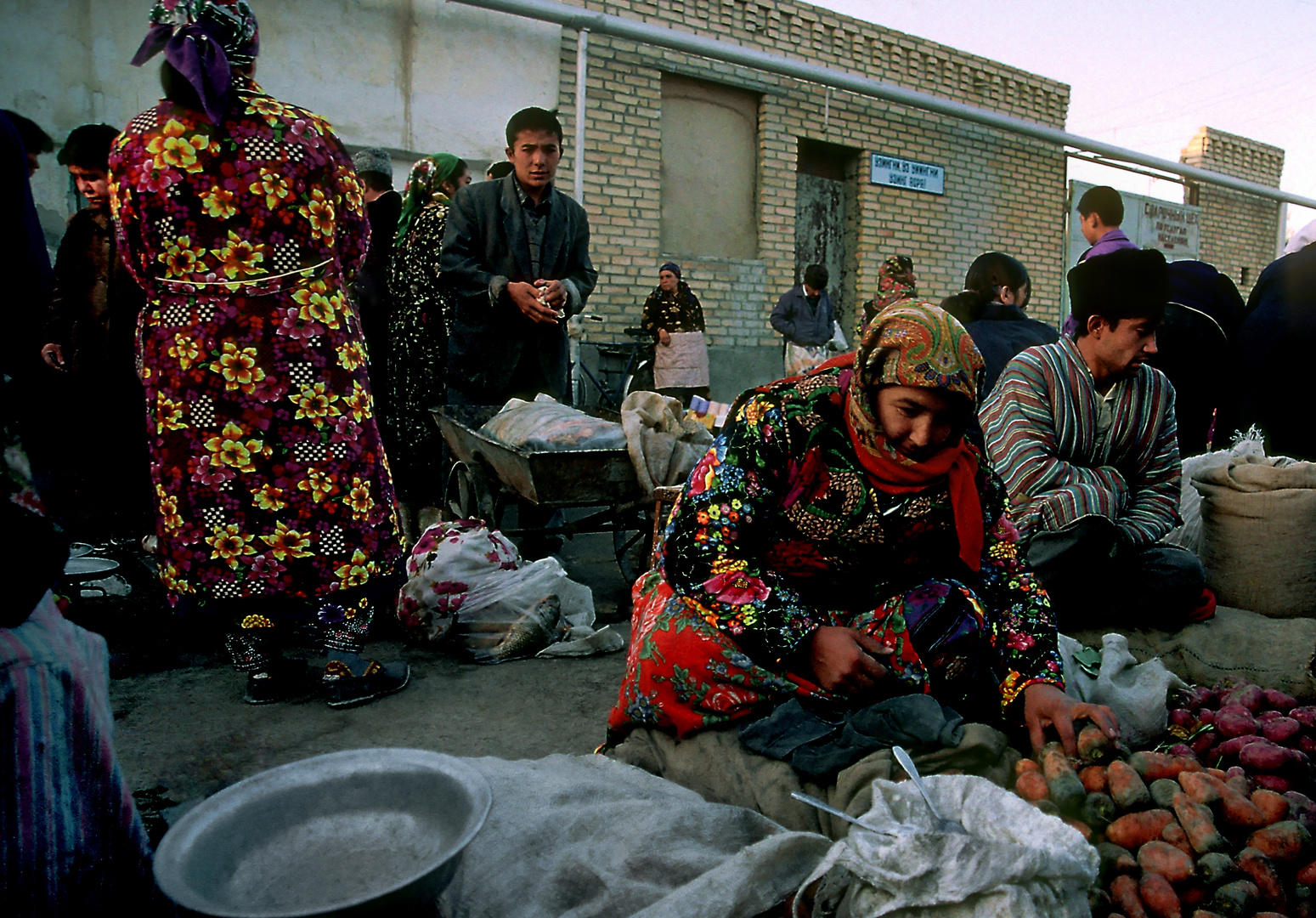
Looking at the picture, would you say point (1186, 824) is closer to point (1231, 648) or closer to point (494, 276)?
point (1231, 648)

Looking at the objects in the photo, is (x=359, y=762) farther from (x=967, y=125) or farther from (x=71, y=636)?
(x=967, y=125)

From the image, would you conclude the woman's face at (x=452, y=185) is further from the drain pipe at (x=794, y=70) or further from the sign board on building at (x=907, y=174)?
the sign board on building at (x=907, y=174)

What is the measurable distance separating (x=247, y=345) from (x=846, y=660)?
193 cm

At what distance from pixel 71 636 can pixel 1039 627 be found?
76.8 inches

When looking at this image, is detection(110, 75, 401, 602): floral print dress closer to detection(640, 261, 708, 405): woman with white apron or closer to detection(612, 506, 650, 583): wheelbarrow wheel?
detection(612, 506, 650, 583): wheelbarrow wheel

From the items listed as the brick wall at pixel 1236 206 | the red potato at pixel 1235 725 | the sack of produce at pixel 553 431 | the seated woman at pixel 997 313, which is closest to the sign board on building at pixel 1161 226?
the brick wall at pixel 1236 206

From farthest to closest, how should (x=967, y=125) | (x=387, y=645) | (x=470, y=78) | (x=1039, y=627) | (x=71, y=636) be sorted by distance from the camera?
1. (x=967, y=125)
2. (x=470, y=78)
3. (x=387, y=645)
4. (x=1039, y=627)
5. (x=71, y=636)

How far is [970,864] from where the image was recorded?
4.17 feet

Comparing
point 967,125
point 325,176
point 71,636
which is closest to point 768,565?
point 71,636

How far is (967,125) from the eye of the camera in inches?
496

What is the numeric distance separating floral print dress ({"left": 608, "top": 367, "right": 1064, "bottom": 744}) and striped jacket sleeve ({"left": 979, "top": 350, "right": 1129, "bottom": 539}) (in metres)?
0.85

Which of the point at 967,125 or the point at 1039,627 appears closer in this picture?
the point at 1039,627

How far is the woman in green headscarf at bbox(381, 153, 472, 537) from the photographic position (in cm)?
476

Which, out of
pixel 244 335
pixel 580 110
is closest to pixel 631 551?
pixel 244 335
